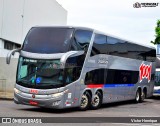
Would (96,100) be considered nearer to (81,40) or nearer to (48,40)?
(81,40)

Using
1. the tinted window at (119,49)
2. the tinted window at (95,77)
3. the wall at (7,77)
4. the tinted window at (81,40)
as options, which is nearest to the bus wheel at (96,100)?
the tinted window at (95,77)

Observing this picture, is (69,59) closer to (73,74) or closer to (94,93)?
(73,74)

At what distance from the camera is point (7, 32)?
113 feet

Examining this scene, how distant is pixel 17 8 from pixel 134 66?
15.7m

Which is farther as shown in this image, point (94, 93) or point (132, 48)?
point (132, 48)

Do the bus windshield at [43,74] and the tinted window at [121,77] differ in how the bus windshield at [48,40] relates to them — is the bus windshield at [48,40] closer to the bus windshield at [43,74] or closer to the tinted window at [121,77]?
the bus windshield at [43,74]

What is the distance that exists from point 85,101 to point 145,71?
31.6 ft

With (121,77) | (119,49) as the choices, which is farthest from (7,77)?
(119,49)

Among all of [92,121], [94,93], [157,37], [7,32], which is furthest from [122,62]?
[157,37]

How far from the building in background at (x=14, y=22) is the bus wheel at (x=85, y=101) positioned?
1000 centimetres

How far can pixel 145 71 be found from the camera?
1075 inches

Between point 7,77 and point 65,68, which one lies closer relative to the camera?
point 65,68

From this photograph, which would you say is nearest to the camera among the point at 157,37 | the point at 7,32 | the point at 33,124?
the point at 33,124

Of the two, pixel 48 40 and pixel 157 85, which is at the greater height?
pixel 48 40
